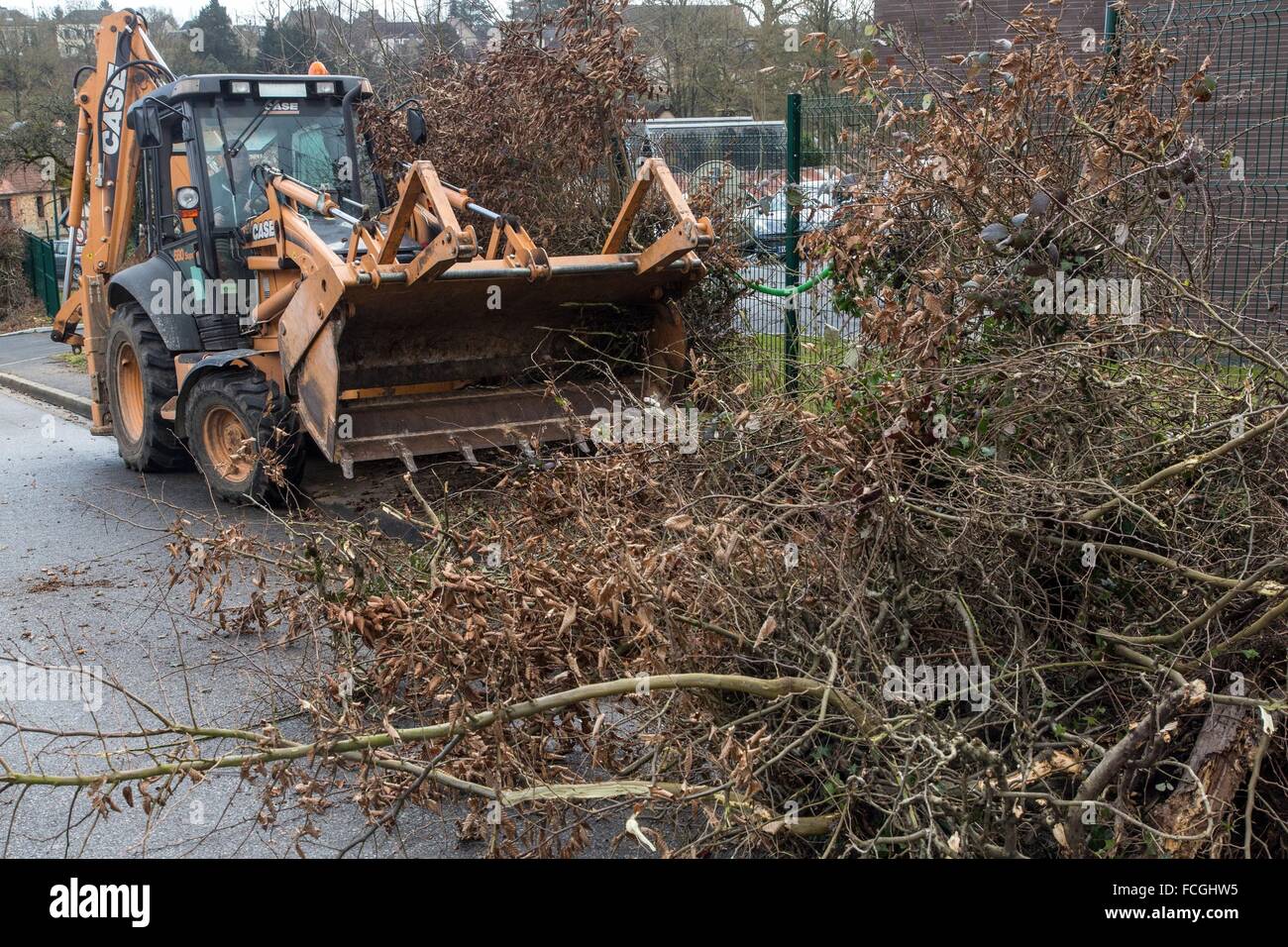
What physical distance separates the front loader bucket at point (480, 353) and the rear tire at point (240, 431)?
35 centimetres

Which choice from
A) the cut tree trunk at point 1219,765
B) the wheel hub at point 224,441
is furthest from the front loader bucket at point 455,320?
the cut tree trunk at point 1219,765

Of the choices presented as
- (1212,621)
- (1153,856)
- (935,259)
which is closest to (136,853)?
(1153,856)

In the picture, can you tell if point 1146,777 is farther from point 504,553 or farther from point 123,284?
point 123,284

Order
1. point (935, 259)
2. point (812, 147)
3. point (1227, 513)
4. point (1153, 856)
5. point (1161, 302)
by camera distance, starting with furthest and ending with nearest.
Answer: point (812, 147) < point (935, 259) < point (1161, 302) < point (1227, 513) < point (1153, 856)

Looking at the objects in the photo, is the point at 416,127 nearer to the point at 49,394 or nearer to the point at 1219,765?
the point at 1219,765

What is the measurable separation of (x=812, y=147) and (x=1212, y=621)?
677cm

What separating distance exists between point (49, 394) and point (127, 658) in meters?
10.2

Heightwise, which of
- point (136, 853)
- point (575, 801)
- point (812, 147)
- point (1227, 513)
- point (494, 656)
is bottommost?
point (136, 853)

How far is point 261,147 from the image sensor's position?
940 centimetres

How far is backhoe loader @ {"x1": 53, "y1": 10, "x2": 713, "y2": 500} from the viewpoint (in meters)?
7.97

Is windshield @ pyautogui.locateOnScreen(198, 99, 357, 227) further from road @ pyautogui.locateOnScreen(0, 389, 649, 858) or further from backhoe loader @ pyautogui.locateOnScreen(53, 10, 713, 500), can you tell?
road @ pyautogui.locateOnScreen(0, 389, 649, 858)

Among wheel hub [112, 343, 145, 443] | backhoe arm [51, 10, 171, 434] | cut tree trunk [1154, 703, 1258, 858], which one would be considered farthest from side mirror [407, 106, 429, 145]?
cut tree trunk [1154, 703, 1258, 858]

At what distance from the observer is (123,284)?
1002cm

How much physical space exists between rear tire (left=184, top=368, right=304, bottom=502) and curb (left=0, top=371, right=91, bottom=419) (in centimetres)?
578
